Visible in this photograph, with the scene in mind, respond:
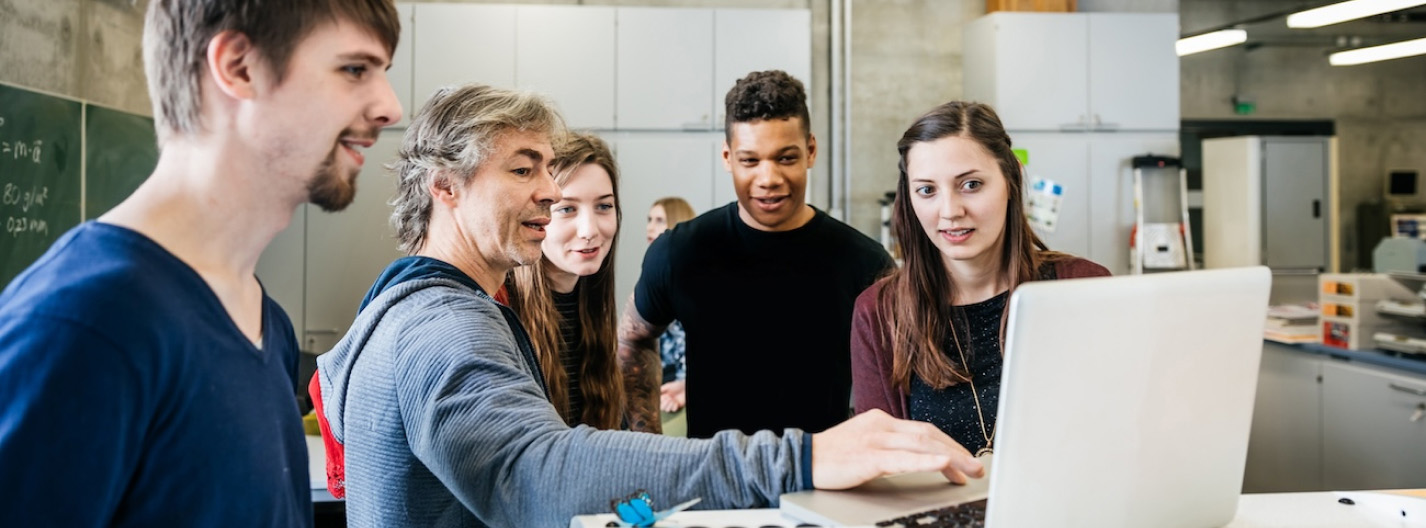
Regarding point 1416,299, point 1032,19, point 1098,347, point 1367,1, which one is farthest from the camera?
point 1032,19

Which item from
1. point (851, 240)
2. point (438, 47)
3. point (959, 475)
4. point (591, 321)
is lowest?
point (959, 475)

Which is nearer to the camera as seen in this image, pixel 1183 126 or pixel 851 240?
pixel 851 240

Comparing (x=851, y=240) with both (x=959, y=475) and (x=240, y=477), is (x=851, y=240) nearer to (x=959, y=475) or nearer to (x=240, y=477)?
(x=959, y=475)

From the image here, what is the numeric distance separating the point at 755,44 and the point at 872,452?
A: 468 cm

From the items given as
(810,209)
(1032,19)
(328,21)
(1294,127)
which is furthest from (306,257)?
(1294,127)

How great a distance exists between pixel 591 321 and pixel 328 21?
1.18 meters

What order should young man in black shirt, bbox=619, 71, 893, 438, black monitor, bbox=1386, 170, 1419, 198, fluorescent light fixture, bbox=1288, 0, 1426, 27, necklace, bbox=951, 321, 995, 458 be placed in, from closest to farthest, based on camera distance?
necklace, bbox=951, 321, 995, 458, young man in black shirt, bbox=619, 71, 893, 438, fluorescent light fixture, bbox=1288, 0, 1426, 27, black monitor, bbox=1386, 170, 1419, 198

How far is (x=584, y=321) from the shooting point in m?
2.00

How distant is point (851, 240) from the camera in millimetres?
2391

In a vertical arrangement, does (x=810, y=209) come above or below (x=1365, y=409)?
above

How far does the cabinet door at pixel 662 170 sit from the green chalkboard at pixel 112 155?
219 cm

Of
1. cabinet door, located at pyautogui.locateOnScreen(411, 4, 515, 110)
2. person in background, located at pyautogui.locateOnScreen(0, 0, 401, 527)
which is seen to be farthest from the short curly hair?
cabinet door, located at pyautogui.locateOnScreen(411, 4, 515, 110)

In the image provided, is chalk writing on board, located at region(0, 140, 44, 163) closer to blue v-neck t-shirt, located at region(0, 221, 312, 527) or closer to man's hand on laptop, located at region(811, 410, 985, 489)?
blue v-neck t-shirt, located at region(0, 221, 312, 527)

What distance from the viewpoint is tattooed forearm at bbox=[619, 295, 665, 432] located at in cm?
239
